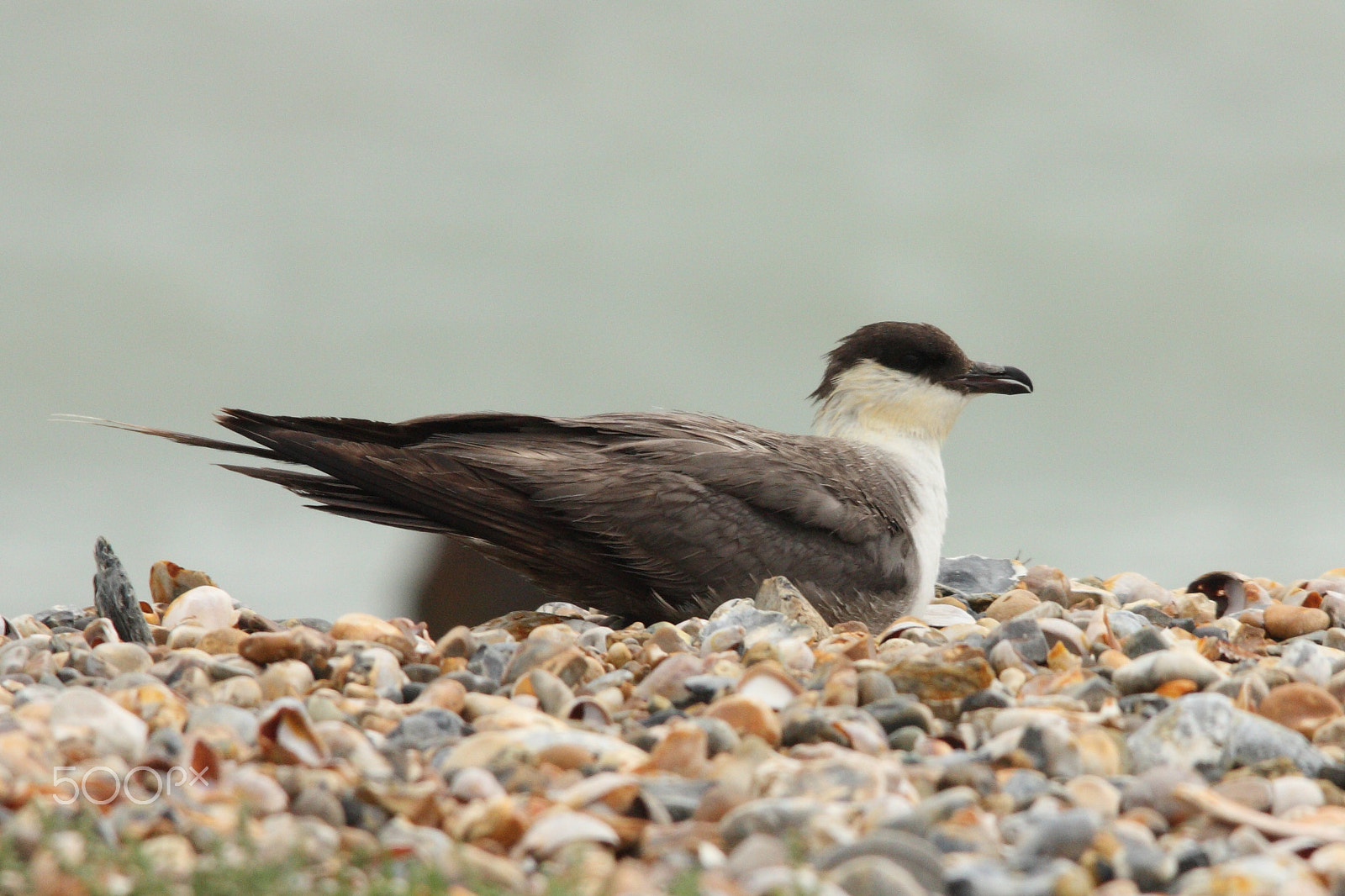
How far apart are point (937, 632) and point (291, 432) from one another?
9.29 feet

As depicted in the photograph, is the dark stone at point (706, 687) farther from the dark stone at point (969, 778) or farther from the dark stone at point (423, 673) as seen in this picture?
the dark stone at point (423, 673)

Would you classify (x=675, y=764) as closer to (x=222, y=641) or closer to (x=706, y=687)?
(x=706, y=687)

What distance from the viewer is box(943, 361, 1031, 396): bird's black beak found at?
6934 mm

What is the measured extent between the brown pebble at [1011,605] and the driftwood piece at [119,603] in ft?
12.3

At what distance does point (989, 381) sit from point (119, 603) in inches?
172

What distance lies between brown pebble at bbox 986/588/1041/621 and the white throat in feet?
1.77

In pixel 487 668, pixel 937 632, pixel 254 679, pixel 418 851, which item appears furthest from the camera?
pixel 937 632

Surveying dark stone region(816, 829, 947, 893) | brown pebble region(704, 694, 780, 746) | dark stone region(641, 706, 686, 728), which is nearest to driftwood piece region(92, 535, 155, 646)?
dark stone region(641, 706, 686, 728)

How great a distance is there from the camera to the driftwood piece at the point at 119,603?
5172 mm

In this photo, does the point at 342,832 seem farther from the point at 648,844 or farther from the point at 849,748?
the point at 849,748

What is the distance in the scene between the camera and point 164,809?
288 cm

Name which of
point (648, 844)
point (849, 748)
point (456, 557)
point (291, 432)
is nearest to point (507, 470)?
point (291, 432)

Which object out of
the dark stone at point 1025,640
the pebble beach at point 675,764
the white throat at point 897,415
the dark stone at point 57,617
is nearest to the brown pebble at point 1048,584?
the white throat at point 897,415

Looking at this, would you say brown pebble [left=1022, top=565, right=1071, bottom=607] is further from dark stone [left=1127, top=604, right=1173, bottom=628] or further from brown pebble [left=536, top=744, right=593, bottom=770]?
brown pebble [left=536, top=744, right=593, bottom=770]
